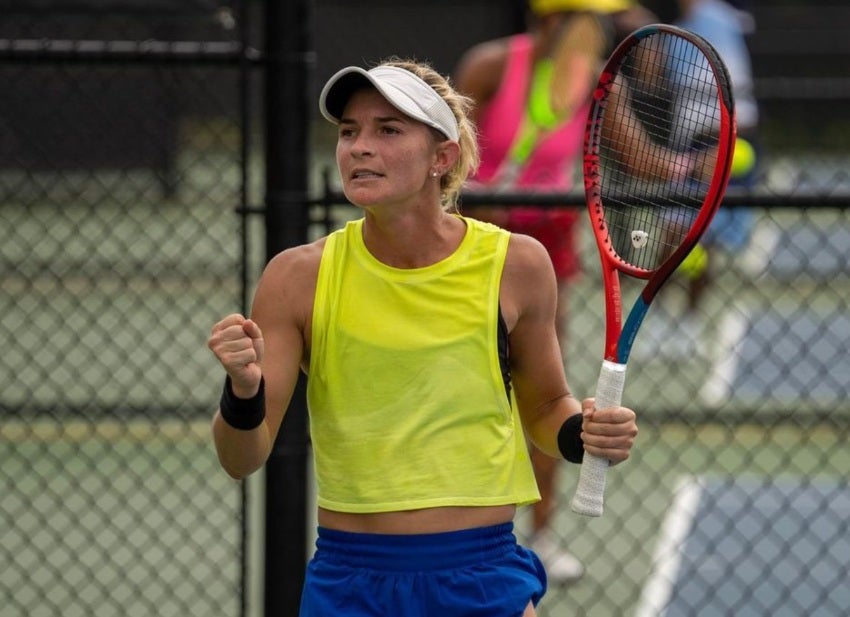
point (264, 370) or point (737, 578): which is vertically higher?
point (264, 370)

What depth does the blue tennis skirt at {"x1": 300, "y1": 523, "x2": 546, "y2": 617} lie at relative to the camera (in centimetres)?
285

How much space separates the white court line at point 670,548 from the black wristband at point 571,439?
1.64 metres

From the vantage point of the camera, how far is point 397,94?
9.40 feet

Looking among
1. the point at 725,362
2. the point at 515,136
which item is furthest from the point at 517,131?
the point at 725,362

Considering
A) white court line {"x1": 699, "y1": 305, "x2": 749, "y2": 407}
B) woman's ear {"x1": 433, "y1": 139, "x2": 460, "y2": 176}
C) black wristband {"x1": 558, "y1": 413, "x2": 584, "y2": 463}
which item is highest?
woman's ear {"x1": 433, "y1": 139, "x2": 460, "y2": 176}

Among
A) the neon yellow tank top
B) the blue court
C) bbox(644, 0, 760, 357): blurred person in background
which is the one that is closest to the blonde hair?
the neon yellow tank top

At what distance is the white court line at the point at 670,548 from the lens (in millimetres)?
5043

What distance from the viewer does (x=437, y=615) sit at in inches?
112

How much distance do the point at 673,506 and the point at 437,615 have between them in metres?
3.28

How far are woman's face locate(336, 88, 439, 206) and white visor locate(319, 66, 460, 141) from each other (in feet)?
0.08

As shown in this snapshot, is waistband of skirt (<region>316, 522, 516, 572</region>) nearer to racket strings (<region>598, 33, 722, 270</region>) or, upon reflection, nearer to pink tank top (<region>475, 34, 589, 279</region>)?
racket strings (<region>598, 33, 722, 270</region>)

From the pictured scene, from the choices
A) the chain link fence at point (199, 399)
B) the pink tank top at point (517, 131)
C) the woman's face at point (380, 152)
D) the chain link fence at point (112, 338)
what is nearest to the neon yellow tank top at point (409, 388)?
the woman's face at point (380, 152)

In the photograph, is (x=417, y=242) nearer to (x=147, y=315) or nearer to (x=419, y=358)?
(x=419, y=358)

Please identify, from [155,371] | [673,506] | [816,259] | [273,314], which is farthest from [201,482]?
[816,259]
